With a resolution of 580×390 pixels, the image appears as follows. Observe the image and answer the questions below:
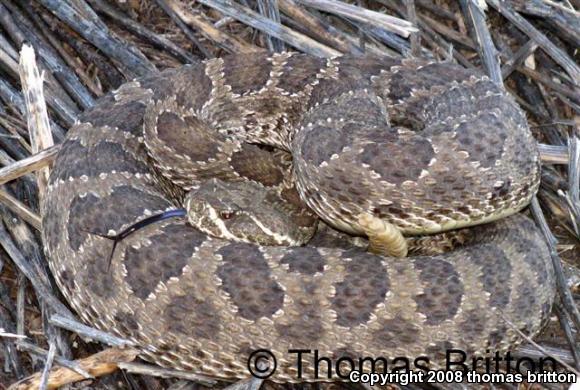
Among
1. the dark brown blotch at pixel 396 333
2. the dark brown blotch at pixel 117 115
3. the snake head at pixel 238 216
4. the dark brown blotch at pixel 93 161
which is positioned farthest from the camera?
the dark brown blotch at pixel 117 115

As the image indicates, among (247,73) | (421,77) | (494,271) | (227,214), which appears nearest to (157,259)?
(227,214)

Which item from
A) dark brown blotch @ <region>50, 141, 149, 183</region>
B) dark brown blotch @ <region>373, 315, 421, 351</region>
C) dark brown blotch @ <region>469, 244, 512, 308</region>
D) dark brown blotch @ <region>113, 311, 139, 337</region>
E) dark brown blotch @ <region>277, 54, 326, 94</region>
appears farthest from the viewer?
dark brown blotch @ <region>277, 54, 326, 94</region>

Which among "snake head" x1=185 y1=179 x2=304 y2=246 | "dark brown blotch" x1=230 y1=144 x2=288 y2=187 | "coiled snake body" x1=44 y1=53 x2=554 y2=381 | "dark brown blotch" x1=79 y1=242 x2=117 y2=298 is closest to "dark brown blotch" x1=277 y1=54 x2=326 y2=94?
"coiled snake body" x1=44 y1=53 x2=554 y2=381

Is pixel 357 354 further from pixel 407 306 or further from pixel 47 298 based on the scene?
pixel 47 298

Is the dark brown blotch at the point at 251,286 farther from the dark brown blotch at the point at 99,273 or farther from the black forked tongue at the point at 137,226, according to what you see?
the dark brown blotch at the point at 99,273

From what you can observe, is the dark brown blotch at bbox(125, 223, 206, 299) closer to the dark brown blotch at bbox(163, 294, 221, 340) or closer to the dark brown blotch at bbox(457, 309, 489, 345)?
the dark brown blotch at bbox(163, 294, 221, 340)

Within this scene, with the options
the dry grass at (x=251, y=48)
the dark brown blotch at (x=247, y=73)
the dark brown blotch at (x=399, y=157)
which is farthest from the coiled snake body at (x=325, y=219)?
the dry grass at (x=251, y=48)

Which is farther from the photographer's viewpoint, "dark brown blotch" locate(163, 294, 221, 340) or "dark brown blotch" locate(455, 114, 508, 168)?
"dark brown blotch" locate(455, 114, 508, 168)

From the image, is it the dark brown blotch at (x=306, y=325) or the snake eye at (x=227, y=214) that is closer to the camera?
the dark brown blotch at (x=306, y=325)
